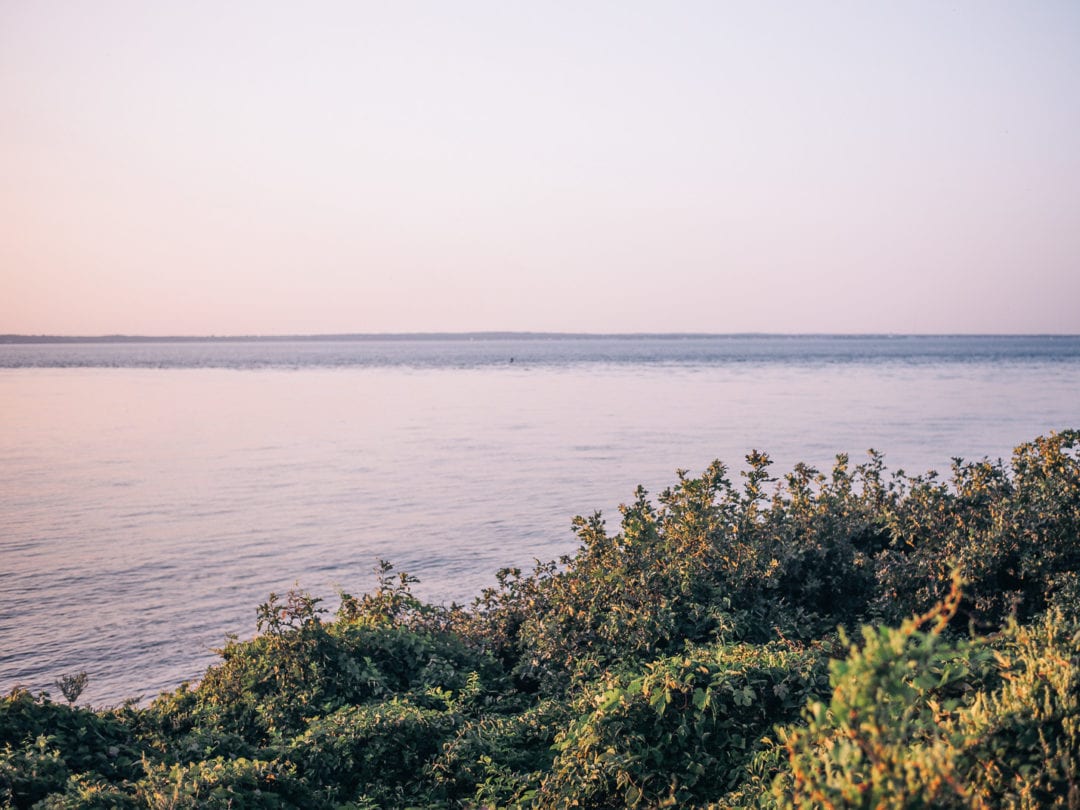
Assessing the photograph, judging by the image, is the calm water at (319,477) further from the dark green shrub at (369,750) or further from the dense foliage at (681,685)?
the dark green shrub at (369,750)

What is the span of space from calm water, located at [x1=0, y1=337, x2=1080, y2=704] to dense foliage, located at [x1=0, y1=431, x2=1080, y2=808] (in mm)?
3556

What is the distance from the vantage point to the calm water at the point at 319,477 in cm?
1305

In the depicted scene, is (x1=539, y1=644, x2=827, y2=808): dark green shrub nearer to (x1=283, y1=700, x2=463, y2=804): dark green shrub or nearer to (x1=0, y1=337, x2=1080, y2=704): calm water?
(x1=283, y1=700, x2=463, y2=804): dark green shrub

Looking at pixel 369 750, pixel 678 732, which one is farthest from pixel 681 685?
pixel 369 750

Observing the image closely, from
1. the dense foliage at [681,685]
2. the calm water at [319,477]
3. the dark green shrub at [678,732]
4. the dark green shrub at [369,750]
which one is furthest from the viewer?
the calm water at [319,477]

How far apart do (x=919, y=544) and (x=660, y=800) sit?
5.46 m

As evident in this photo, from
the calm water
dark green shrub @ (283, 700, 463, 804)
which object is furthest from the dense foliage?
the calm water

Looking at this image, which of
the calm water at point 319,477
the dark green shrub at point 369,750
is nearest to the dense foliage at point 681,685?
the dark green shrub at point 369,750

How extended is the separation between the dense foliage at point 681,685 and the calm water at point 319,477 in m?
3.56

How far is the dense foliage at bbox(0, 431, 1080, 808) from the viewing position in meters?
3.84

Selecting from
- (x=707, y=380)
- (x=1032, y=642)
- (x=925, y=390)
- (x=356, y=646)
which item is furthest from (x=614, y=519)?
(x=707, y=380)

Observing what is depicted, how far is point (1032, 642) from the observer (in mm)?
4684

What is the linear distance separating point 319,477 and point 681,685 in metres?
19.6

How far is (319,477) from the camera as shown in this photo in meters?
Result: 24.3
